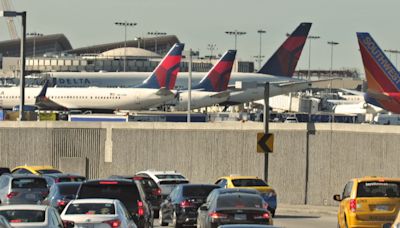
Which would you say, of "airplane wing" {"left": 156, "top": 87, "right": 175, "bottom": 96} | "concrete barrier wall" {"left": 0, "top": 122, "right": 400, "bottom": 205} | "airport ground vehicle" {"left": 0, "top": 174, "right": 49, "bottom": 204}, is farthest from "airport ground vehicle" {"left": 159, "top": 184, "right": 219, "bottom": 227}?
"airplane wing" {"left": 156, "top": 87, "right": 175, "bottom": 96}

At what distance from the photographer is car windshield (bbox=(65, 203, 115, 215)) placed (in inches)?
847

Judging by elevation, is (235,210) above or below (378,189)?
below

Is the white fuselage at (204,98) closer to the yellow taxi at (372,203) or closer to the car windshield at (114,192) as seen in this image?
the yellow taxi at (372,203)

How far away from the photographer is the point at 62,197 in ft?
93.7

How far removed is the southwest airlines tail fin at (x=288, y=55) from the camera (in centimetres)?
11406

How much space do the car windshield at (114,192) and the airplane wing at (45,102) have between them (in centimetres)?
7590

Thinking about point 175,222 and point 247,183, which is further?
point 247,183

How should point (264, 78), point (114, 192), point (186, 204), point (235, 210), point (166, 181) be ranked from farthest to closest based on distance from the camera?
point (264, 78) → point (166, 181) → point (186, 204) → point (114, 192) → point (235, 210)

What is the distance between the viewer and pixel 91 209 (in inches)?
854

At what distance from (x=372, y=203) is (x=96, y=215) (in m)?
7.14

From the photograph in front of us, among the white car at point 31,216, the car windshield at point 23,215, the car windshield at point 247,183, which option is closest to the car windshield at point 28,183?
the car windshield at point 247,183

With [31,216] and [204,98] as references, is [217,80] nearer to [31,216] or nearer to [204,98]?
[204,98]

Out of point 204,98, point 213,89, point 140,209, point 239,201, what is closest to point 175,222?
point 140,209

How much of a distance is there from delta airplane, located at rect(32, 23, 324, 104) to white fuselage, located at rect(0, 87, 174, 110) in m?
7.46
